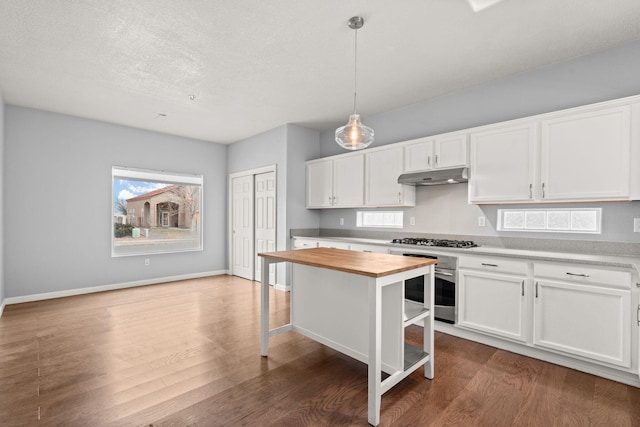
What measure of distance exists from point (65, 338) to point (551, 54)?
5544 mm

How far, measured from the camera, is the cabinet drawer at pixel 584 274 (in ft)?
7.60

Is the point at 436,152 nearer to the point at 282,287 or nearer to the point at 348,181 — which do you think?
the point at 348,181

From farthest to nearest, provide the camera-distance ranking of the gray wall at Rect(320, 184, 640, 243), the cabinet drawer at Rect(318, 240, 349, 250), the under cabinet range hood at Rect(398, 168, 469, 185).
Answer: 1. the cabinet drawer at Rect(318, 240, 349, 250)
2. the under cabinet range hood at Rect(398, 168, 469, 185)
3. the gray wall at Rect(320, 184, 640, 243)

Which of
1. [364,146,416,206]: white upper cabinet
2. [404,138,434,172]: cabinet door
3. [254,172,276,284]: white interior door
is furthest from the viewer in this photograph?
[254,172,276,284]: white interior door

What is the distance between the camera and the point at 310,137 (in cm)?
545

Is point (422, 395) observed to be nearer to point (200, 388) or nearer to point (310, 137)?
point (200, 388)

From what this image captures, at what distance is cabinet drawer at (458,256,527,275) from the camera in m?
2.77

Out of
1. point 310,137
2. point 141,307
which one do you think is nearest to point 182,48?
point 310,137

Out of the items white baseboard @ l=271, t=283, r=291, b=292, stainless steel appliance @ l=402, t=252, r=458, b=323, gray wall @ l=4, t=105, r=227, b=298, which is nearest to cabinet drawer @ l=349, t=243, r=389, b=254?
stainless steel appliance @ l=402, t=252, r=458, b=323

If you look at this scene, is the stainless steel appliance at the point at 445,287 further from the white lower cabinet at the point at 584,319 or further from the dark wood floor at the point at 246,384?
the white lower cabinet at the point at 584,319

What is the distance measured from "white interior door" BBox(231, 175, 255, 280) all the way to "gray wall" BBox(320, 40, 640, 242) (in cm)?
271

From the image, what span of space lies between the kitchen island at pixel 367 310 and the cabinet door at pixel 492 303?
0.91m

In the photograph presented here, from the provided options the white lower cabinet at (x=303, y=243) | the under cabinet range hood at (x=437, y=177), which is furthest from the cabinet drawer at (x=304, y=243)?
the under cabinet range hood at (x=437, y=177)

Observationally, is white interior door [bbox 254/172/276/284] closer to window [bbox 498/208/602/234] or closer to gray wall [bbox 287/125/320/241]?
gray wall [bbox 287/125/320/241]
